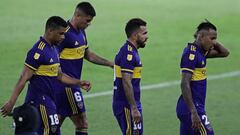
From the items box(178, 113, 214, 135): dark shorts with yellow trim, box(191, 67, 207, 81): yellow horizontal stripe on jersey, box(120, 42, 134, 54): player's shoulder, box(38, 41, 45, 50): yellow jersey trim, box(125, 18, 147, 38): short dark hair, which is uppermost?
box(125, 18, 147, 38): short dark hair

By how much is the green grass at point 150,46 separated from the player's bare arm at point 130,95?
2705mm

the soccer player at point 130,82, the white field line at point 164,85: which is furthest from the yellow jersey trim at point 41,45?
the white field line at point 164,85

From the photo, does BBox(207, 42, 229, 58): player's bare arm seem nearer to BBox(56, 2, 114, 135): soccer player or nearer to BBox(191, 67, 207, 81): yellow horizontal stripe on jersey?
BBox(191, 67, 207, 81): yellow horizontal stripe on jersey

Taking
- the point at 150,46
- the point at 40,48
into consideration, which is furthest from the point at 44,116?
the point at 150,46

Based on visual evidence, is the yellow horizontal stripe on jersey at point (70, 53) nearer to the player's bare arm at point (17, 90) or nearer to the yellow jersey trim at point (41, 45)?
the yellow jersey trim at point (41, 45)

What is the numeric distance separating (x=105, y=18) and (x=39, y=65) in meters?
12.0

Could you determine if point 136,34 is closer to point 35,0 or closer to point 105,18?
point 105,18

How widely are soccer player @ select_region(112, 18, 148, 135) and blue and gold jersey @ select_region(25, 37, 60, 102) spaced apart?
841mm

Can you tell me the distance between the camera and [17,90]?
1102 centimetres

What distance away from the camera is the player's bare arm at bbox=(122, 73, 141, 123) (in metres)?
11.2

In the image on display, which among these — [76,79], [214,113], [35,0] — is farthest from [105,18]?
[76,79]

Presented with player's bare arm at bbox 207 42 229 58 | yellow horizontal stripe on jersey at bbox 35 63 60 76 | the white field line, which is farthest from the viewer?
the white field line

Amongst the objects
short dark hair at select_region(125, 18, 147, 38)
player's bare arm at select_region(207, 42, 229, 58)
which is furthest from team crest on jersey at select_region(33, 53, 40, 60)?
player's bare arm at select_region(207, 42, 229, 58)

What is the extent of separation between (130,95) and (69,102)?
5.31 ft
